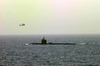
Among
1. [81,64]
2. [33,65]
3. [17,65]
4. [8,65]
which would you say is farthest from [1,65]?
[81,64]

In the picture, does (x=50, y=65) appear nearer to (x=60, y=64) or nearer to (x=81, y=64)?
(x=60, y=64)

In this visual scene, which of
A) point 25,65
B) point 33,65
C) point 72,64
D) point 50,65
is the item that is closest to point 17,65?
point 25,65

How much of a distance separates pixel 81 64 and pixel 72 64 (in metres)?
2.69

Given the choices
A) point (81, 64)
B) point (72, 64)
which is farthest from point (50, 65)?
point (81, 64)

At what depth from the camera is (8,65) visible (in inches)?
1519

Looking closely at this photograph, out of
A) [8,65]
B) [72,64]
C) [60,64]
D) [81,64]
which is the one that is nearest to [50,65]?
[60,64]

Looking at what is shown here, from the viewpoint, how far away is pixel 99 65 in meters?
38.6

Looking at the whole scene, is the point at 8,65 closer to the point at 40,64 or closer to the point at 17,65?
the point at 17,65

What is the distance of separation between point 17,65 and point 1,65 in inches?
189

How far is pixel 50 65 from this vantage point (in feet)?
125

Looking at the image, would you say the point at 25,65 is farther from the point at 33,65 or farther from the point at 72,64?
the point at 72,64

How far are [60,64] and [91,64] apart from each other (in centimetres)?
941

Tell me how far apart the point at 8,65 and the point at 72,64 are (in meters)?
19.1

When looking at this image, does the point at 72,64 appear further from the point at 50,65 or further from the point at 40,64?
the point at 40,64
